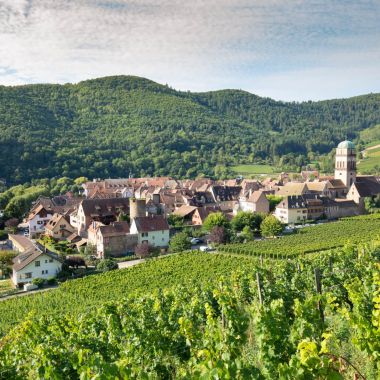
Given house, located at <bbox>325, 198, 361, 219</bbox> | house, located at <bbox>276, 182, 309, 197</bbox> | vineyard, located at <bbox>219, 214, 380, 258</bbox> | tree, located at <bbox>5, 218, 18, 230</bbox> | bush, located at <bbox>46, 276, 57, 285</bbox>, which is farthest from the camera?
house, located at <bbox>276, 182, 309, 197</bbox>

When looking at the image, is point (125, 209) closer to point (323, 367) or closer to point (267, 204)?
point (267, 204)

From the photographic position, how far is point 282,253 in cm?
4116

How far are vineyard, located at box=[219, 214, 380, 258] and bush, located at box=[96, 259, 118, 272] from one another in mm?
11703

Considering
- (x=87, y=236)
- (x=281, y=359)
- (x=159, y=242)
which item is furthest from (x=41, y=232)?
(x=281, y=359)

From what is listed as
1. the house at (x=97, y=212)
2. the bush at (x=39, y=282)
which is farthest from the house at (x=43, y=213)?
the bush at (x=39, y=282)

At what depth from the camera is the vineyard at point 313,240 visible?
4266 centimetres

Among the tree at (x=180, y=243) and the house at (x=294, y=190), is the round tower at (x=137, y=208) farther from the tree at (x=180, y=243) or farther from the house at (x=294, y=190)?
the house at (x=294, y=190)

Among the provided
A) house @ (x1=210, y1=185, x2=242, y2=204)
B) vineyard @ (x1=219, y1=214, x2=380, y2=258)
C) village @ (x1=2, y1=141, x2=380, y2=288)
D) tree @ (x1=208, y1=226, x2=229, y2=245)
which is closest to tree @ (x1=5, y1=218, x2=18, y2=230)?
village @ (x1=2, y1=141, x2=380, y2=288)

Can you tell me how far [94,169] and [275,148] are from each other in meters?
78.1

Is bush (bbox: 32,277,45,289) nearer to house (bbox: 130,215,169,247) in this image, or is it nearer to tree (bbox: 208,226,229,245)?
house (bbox: 130,215,169,247)

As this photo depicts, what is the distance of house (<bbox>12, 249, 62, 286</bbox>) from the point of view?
3897cm

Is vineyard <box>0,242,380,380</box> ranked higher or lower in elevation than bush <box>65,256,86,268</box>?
higher

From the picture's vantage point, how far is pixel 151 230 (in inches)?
1949

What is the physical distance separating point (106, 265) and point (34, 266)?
665 centimetres
